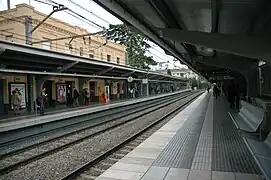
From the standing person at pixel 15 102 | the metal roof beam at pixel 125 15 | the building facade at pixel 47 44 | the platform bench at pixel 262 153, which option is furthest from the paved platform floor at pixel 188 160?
the building facade at pixel 47 44

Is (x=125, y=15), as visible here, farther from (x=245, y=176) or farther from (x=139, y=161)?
(x=245, y=176)

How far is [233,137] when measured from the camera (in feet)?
29.8

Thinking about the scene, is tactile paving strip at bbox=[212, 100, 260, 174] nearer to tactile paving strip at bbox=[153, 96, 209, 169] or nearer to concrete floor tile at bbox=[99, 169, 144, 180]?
tactile paving strip at bbox=[153, 96, 209, 169]

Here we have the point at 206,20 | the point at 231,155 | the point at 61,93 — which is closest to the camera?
the point at 231,155

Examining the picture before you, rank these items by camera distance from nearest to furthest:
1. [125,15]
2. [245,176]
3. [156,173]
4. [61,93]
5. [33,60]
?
[245,176] → [156,173] → [125,15] → [33,60] → [61,93]

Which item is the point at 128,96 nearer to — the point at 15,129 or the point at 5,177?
the point at 15,129

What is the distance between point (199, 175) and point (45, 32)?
68.3 feet

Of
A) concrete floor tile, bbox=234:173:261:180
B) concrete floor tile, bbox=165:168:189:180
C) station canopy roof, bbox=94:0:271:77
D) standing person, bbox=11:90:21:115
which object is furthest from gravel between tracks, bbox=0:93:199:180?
standing person, bbox=11:90:21:115

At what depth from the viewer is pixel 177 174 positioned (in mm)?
5402

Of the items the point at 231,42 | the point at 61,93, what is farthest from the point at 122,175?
the point at 61,93

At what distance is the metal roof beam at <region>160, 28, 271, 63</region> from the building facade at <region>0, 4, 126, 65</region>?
406 inches

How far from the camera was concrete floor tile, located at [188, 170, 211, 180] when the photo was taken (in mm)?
5148

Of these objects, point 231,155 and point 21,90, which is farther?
point 21,90

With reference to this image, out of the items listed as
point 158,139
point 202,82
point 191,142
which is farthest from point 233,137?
point 202,82
